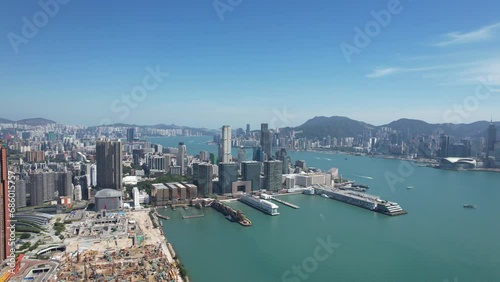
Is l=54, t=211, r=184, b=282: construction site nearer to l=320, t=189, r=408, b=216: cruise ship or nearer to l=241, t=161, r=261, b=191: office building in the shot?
l=241, t=161, r=261, b=191: office building

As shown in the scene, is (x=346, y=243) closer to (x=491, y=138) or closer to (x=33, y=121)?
(x=491, y=138)

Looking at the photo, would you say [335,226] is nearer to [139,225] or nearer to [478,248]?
[478,248]

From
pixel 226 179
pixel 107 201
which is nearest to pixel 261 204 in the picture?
pixel 226 179

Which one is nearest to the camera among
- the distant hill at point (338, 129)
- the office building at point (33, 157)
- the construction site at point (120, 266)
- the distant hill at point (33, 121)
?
the construction site at point (120, 266)

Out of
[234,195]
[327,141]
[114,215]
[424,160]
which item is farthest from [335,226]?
[327,141]

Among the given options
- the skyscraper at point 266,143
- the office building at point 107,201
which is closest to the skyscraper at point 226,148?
the skyscraper at point 266,143

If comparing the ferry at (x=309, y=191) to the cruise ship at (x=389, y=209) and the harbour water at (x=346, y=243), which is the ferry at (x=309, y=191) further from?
the cruise ship at (x=389, y=209)
